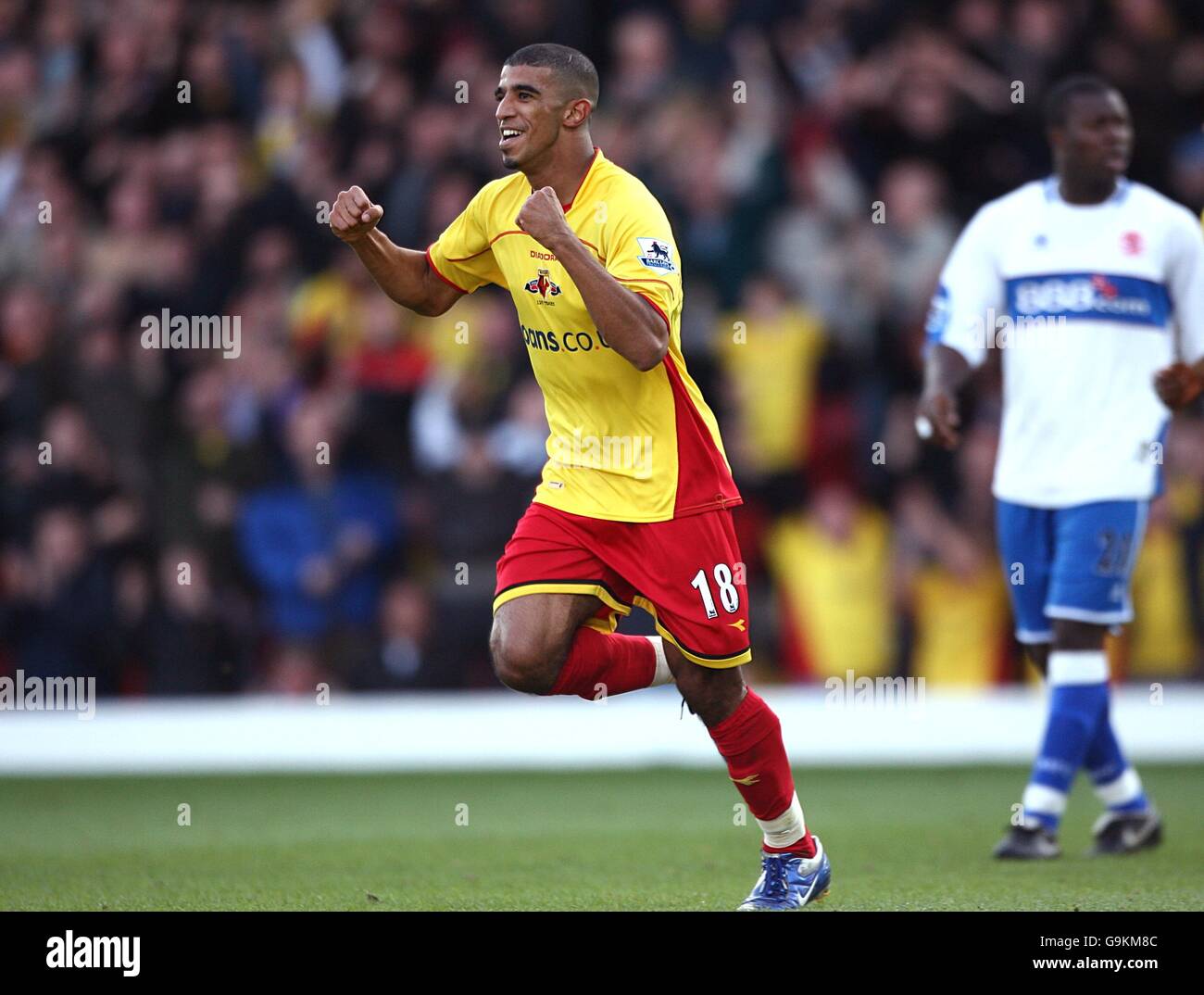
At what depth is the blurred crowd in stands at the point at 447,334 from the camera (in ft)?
38.0

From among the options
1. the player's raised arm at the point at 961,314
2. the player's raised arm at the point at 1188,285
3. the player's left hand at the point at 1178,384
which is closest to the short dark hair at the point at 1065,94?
the player's raised arm at the point at 961,314

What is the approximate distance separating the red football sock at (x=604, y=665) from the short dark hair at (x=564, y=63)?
1695 mm

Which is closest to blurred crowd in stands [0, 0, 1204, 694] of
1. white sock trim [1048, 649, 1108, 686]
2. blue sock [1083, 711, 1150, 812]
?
blue sock [1083, 711, 1150, 812]

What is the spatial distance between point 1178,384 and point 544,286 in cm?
252

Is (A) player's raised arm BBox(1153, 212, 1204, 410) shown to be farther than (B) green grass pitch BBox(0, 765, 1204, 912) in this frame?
Yes

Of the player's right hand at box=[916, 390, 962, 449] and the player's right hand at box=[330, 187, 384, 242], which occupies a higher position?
the player's right hand at box=[330, 187, 384, 242]

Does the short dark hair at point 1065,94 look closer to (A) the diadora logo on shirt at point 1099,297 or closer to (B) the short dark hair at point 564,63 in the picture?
(A) the diadora logo on shirt at point 1099,297

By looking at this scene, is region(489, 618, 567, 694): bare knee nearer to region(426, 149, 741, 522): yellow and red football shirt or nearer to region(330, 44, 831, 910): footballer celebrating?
region(330, 44, 831, 910): footballer celebrating

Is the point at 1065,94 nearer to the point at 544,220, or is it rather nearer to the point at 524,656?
the point at 544,220

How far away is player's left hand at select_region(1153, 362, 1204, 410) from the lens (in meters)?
7.13

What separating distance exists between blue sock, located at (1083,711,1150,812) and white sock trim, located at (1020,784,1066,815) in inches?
16.6

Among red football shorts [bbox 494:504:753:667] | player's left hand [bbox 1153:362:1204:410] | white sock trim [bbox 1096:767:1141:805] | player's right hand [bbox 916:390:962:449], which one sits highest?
player's left hand [bbox 1153:362:1204:410]

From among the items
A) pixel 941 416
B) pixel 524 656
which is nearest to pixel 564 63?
pixel 524 656
